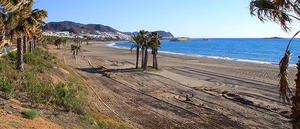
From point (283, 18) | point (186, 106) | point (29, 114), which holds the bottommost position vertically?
point (186, 106)

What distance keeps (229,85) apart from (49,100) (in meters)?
16.6

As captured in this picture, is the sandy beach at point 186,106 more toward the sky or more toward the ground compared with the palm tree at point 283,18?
more toward the ground

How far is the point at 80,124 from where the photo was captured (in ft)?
25.5

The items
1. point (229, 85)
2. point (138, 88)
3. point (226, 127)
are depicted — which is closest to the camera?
point (226, 127)

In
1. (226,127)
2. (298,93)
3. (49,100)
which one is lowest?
(226,127)

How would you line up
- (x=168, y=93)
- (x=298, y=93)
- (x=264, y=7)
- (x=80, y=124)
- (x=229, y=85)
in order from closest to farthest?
(x=298, y=93)
(x=264, y=7)
(x=80, y=124)
(x=168, y=93)
(x=229, y=85)

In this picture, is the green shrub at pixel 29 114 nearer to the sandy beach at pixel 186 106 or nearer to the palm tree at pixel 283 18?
the sandy beach at pixel 186 106

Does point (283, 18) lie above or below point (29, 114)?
above

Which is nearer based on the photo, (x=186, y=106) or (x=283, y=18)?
(x=283, y=18)

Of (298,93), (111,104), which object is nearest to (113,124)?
(111,104)

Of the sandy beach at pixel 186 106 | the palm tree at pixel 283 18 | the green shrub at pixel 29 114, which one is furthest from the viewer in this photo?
the sandy beach at pixel 186 106

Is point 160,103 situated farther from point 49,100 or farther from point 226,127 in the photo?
point 49,100

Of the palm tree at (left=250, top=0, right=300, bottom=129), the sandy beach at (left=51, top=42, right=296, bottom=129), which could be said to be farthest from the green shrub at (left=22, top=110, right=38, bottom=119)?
the palm tree at (left=250, top=0, right=300, bottom=129)

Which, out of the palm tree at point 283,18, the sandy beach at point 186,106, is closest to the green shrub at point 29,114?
the sandy beach at point 186,106
